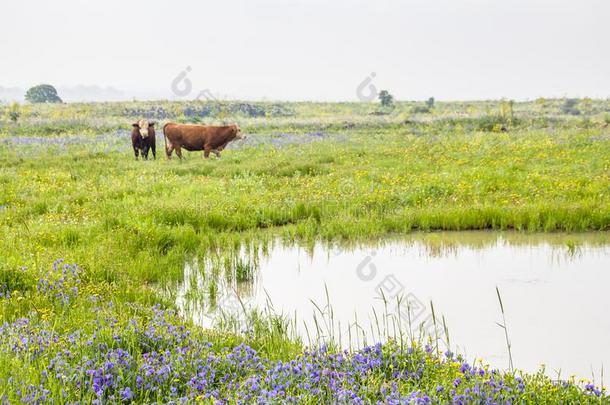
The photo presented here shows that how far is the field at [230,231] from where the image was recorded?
4.58 metres

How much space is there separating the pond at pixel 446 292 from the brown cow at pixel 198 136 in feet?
43.1

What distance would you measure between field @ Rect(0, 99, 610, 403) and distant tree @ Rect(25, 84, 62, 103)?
6992 centimetres

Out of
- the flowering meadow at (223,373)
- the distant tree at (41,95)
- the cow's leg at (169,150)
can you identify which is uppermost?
the distant tree at (41,95)

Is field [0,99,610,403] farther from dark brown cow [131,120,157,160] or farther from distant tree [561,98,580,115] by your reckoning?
distant tree [561,98,580,115]

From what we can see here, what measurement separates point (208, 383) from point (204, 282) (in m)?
4.24

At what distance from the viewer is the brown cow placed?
23453mm

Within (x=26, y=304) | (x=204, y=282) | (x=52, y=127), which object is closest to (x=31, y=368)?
(x=26, y=304)

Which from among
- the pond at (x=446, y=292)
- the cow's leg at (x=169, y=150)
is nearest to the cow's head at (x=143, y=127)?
the cow's leg at (x=169, y=150)

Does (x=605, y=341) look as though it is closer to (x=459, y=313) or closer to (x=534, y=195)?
(x=459, y=313)

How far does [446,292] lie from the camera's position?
815cm

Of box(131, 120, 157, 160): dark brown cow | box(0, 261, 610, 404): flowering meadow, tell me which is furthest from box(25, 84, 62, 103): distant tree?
box(0, 261, 610, 404): flowering meadow

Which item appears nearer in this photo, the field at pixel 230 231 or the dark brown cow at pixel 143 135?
the field at pixel 230 231

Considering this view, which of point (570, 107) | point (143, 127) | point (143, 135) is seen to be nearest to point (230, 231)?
point (143, 135)

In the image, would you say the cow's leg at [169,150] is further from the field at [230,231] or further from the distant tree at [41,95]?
the distant tree at [41,95]
